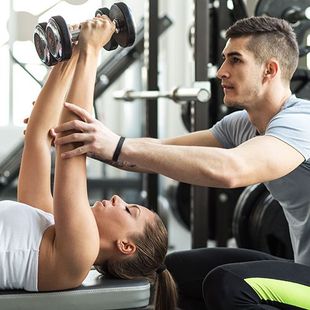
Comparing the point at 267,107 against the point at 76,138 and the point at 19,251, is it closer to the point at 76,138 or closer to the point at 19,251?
the point at 76,138

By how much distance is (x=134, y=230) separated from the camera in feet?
6.42

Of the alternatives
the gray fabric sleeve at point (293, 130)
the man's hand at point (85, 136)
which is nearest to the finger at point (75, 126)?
the man's hand at point (85, 136)

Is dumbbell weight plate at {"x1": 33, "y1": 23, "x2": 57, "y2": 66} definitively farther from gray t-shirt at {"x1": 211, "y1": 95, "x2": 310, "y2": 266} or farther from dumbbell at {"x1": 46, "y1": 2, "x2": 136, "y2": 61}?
gray t-shirt at {"x1": 211, "y1": 95, "x2": 310, "y2": 266}

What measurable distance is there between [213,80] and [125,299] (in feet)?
7.98

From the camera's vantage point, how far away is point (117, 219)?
6.39 ft

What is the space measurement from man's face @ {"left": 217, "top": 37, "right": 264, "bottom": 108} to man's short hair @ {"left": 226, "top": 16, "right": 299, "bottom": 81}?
0.02 meters

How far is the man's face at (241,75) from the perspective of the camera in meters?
2.22

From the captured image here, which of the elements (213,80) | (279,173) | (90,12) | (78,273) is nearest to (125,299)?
(78,273)

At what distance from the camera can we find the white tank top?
176cm

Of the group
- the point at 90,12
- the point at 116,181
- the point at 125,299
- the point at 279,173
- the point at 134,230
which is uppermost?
the point at 90,12

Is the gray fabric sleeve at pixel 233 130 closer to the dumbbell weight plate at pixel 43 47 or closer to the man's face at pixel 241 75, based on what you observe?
the man's face at pixel 241 75

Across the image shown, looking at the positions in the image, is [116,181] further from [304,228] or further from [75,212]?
[75,212]

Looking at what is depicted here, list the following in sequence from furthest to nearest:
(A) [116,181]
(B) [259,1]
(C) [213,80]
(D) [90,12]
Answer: (A) [116,181], (C) [213,80], (B) [259,1], (D) [90,12]

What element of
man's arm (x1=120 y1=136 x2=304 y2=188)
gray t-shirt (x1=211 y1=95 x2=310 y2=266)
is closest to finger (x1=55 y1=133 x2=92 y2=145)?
man's arm (x1=120 y1=136 x2=304 y2=188)
